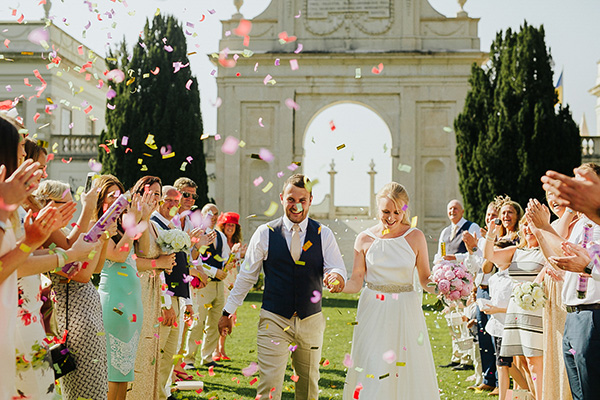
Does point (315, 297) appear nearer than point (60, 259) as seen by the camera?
No

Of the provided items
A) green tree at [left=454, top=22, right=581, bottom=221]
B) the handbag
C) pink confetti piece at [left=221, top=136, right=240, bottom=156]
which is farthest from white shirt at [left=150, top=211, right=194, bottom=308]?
pink confetti piece at [left=221, top=136, right=240, bottom=156]

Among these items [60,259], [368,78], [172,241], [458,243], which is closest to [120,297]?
[172,241]

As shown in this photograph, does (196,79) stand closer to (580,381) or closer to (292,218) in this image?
(292,218)

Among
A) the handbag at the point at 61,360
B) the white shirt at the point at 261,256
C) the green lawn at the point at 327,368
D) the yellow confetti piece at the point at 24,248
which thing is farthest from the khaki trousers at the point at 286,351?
the yellow confetti piece at the point at 24,248

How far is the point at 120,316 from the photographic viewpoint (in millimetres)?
5699

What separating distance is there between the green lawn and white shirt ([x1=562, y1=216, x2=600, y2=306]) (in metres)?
2.95

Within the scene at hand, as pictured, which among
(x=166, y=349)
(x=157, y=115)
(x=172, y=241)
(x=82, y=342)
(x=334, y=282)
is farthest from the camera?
(x=157, y=115)

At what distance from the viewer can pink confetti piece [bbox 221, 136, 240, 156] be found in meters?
26.4

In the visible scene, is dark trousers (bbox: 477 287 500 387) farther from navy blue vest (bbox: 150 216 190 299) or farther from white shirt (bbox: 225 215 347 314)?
navy blue vest (bbox: 150 216 190 299)

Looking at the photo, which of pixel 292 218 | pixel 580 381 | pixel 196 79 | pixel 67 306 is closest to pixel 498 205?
pixel 292 218

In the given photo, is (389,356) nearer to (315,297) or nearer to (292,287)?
(315,297)

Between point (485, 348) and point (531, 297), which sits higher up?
point (531, 297)

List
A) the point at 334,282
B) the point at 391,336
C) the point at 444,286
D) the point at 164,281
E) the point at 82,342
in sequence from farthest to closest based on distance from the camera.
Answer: the point at 164,281 → the point at 444,286 → the point at 391,336 → the point at 334,282 → the point at 82,342

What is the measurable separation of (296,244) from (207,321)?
16.4 ft
